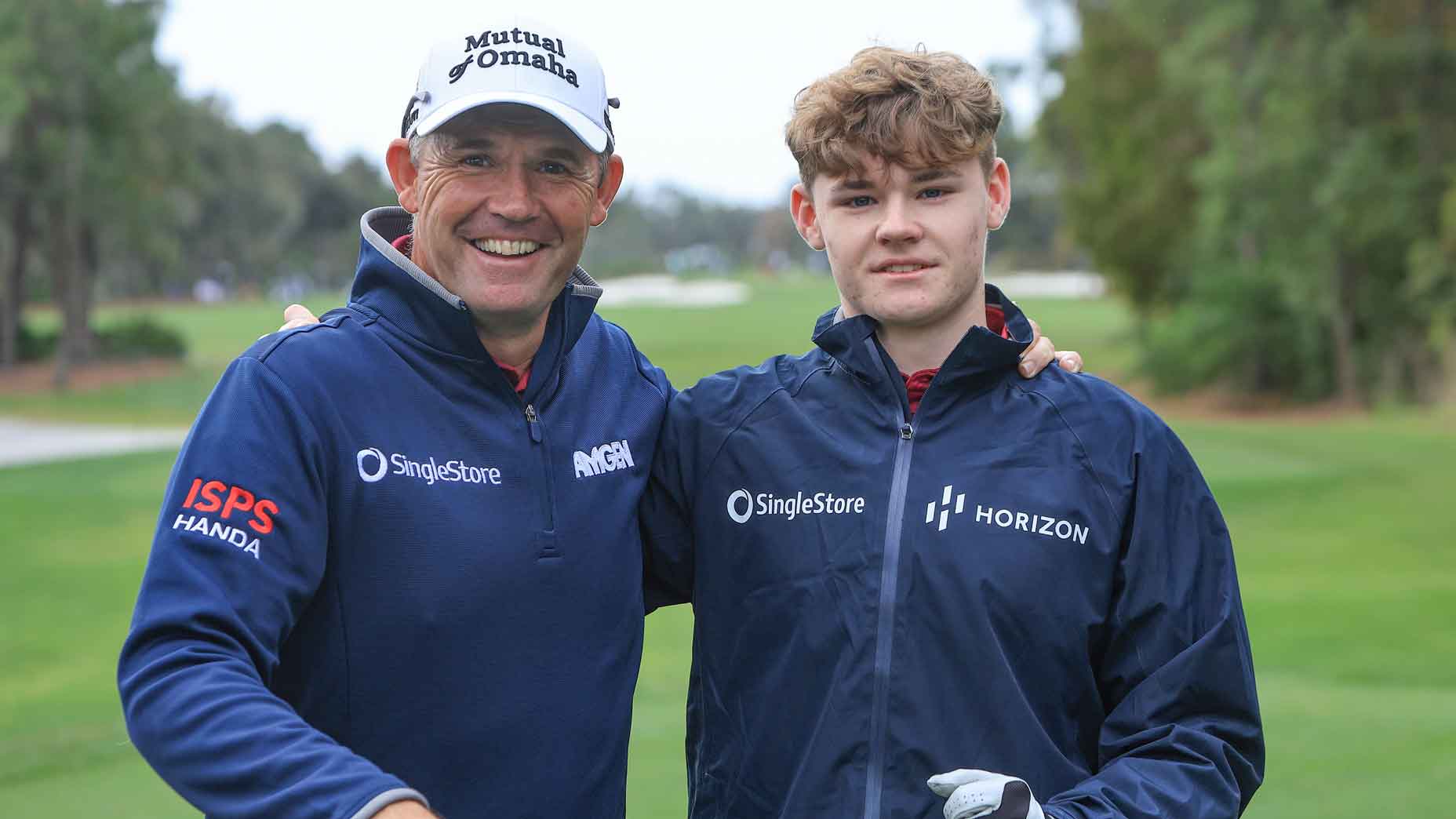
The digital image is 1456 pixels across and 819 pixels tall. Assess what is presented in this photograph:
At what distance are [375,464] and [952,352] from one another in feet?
3.48

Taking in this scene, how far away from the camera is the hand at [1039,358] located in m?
2.94

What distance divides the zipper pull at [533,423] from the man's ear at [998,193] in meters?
0.96

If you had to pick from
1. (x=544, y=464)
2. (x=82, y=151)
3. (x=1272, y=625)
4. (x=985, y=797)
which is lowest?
(x=1272, y=625)

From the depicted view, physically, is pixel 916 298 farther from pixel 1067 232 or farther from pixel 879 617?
pixel 1067 232

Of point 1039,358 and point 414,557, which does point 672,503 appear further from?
point 1039,358

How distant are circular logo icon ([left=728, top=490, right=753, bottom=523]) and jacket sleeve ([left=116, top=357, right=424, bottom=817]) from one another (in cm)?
80

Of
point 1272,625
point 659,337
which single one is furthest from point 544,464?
point 659,337

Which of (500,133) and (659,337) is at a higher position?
(659,337)

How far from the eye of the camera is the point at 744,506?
9.82 ft

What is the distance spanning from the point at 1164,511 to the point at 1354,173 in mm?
25760

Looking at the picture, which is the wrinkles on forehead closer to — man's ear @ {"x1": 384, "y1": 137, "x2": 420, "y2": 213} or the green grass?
man's ear @ {"x1": 384, "y1": 137, "x2": 420, "y2": 213}

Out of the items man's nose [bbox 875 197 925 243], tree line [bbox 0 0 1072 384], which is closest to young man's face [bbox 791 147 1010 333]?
man's nose [bbox 875 197 925 243]

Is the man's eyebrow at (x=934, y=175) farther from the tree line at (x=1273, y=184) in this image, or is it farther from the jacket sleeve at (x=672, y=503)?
the tree line at (x=1273, y=184)

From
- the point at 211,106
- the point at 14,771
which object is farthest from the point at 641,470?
the point at 211,106
